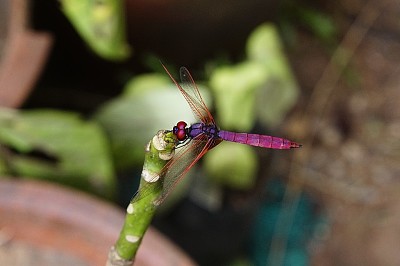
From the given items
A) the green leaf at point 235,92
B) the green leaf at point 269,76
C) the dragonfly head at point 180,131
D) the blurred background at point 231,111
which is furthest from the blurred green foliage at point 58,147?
the dragonfly head at point 180,131

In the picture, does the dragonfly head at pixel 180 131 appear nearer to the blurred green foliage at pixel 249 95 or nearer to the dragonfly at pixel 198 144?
the dragonfly at pixel 198 144

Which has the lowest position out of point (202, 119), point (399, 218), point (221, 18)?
point (202, 119)

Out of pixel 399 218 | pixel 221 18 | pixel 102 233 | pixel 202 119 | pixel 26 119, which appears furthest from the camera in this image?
pixel 399 218

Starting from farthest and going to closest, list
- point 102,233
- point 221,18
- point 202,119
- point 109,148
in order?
1. point 221,18
2. point 109,148
3. point 102,233
4. point 202,119

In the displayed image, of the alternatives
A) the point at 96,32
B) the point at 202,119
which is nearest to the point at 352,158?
the point at 96,32

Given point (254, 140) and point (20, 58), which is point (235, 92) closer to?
point (20, 58)

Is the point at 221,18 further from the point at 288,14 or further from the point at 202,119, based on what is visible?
the point at 202,119

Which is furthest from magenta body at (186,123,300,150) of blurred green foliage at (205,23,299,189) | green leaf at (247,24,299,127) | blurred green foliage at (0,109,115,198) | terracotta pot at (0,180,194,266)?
green leaf at (247,24,299,127)
